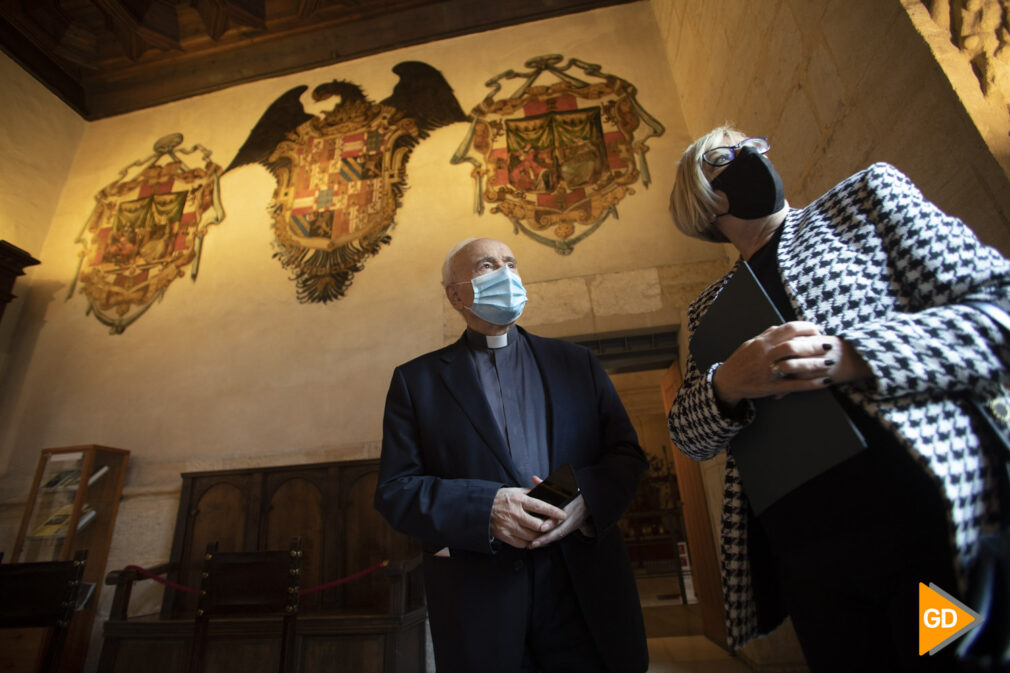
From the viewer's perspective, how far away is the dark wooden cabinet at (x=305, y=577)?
9.86 ft

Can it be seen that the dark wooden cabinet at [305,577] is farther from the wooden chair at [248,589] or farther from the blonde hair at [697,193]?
the blonde hair at [697,193]

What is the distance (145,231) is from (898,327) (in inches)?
271

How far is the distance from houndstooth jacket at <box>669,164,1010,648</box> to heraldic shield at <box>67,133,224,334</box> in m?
5.67

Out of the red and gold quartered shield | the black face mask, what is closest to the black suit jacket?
the black face mask

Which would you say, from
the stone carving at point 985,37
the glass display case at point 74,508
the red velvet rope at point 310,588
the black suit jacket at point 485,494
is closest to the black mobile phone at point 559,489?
the black suit jacket at point 485,494

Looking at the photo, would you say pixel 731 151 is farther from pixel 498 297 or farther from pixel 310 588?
pixel 310 588

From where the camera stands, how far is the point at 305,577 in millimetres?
3729

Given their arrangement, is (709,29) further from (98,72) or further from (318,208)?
(98,72)

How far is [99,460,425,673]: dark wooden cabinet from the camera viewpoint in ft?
9.86

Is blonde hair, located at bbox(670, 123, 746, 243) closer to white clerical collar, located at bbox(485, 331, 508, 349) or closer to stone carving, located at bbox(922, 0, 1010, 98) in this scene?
white clerical collar, located at bbox(485, 331, 508, 349)

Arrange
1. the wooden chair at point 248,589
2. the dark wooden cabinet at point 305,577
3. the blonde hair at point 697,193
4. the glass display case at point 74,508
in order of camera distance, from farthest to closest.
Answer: the glass display case at point 74,508
the dark wooden cabinet at point 305,577
the wooden chair at point 248,589
the blonde hair at point 697,193

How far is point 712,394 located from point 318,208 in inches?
197

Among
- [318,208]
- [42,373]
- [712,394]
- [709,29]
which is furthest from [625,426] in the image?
[42,373]

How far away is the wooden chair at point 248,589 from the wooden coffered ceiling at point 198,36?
6.00m
